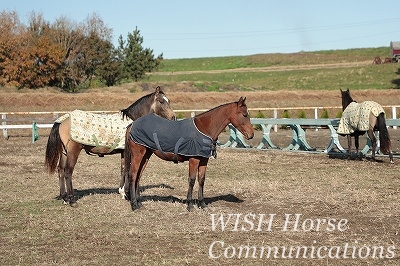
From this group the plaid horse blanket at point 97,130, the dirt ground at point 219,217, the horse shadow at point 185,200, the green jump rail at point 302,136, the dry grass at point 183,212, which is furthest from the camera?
the green jump rail at point 302,136

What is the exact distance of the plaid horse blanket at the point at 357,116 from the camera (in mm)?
15539

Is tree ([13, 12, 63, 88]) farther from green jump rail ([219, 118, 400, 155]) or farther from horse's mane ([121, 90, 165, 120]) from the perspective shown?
horse's mane ([121, 90, 165, 120])

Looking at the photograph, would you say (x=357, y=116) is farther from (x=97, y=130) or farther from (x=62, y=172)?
(x=62, y=172)

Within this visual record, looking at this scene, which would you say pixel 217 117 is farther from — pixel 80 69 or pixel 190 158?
pixel 80 69

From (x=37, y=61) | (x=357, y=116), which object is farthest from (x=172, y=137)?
(x=37, y=61)

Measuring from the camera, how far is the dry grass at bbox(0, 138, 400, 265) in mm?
6840

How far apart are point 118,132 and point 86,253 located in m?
3.82

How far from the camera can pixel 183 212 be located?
9.20 m

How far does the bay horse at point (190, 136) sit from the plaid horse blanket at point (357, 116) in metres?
7.10

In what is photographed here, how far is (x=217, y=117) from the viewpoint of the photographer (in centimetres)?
940

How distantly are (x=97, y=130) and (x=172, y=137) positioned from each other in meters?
1.73

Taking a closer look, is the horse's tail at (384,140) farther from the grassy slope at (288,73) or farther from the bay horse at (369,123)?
the grassy slope at (288,73)

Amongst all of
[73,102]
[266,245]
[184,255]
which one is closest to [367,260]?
[266,245]

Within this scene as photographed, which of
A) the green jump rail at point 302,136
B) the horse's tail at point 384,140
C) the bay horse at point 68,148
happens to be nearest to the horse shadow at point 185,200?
the bay horse at point 68,148
